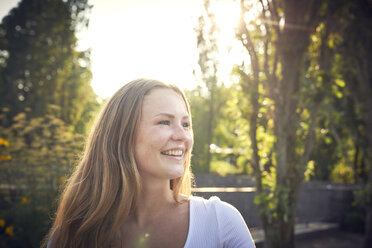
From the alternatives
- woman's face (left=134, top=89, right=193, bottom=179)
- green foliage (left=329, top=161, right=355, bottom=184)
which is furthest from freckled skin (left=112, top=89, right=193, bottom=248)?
green foliage (left=329, top=161, right=355, bottom=184)

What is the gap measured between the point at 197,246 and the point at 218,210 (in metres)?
0.22

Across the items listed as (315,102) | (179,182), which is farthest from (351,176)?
(179,182)

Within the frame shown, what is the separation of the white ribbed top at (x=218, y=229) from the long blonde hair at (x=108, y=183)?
38 cm

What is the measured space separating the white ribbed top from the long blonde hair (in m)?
0.38

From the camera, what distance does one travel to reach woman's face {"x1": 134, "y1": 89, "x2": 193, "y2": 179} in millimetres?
1610

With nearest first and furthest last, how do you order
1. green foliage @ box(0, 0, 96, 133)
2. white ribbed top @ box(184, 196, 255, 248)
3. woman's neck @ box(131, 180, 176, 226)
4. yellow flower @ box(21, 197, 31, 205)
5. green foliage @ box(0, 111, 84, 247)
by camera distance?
white ribbed top @ box(184, 196, 255, 248) → woman's neck @ box(131, 180, 176, 226) → green foliage @ box(0, 111, 84, 247) → yellow flower @ box(21, 197, 31, 205) → green foliage @ box(0, 0, 96, 133)

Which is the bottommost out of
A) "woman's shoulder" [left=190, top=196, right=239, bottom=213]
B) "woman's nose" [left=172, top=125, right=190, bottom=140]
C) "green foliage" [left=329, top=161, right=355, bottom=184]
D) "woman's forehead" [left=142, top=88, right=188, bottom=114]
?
"green foliage" [left=329, top=161, right=355, bottom=184]

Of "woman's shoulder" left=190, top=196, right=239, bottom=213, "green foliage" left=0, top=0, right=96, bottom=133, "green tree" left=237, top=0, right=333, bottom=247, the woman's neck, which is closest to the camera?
"woman's shoulder" left=190, top=196, right=239, bottom=213

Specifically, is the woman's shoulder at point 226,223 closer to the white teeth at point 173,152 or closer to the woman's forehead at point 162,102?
the white teeth at point 173,152

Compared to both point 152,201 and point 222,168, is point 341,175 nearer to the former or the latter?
point 222,168

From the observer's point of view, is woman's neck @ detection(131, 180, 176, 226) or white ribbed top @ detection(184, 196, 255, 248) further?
woman's neck @ detection(131, 180, 176, 226)

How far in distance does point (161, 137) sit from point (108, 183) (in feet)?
1.35

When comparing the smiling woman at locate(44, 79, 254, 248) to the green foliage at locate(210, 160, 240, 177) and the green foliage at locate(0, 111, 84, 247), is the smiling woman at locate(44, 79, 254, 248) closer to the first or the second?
the green foliage at locate(0, 111, 84, 247)

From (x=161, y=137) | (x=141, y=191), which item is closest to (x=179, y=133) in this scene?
(x=161, y=137)
